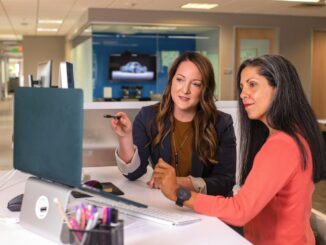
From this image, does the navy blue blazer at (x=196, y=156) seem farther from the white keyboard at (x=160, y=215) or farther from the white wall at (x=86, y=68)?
the white wall at (x=86, y=68)

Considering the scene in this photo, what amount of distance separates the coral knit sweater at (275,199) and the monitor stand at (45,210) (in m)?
0.45

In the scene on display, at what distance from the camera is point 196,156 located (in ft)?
6.98

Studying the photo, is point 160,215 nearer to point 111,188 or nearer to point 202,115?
point 111,188

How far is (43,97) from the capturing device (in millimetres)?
1421

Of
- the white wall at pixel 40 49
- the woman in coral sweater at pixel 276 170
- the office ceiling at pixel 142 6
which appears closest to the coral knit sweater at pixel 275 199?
the woman in coral sweater at pixel 276 170

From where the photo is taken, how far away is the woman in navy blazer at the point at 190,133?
6.91 ft

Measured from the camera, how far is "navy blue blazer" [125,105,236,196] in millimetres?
2109

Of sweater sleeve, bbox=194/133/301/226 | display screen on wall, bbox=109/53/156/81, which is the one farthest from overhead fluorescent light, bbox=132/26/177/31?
sweater sleeve, bbox=194/133/301/226

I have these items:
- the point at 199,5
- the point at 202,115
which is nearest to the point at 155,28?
the point at 199,5

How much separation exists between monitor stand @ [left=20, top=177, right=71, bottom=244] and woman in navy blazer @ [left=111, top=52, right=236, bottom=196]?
66cm

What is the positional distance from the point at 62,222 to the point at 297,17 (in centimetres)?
957

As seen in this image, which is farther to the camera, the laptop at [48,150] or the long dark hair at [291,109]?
the long dark hair at [291,109]

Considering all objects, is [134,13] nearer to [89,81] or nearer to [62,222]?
[89,81]

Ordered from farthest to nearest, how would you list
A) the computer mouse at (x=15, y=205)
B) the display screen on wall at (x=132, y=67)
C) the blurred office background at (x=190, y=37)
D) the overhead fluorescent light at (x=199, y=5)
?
1. the display screen on wall at (x=132, y=67)
2. the blurred office background at (x=190, y=37)
3. the overhead fluorescent light at (x=199, y=5)
4. the computer mouse at (x=15, y=205)
